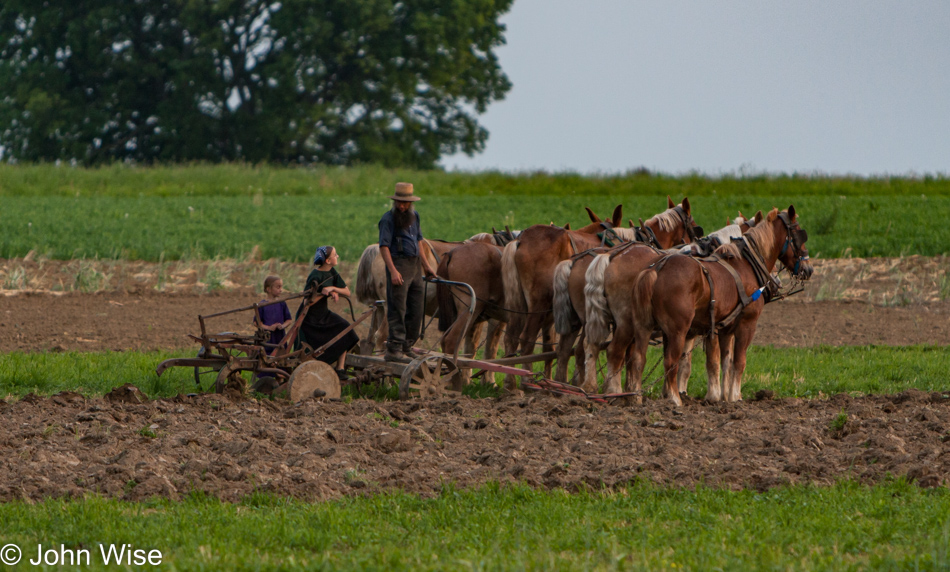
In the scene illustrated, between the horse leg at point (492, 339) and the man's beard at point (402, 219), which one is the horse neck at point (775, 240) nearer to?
the horse leg at point (492, 339)

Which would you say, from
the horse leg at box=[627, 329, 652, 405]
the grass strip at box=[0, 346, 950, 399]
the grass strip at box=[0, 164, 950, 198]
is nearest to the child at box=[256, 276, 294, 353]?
the grass strip at box=[0, 346, 950, 399]

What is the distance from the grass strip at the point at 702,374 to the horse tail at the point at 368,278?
1.46 metres

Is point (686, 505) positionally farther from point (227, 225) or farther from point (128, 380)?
point (227, 225)

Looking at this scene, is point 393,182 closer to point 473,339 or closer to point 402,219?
point 473,339

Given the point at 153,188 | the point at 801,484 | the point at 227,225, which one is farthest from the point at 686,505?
the point at 153,188

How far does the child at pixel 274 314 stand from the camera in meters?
9.79

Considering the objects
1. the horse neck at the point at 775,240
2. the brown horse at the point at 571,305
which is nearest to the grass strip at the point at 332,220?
the horse neck at the point at 775,240

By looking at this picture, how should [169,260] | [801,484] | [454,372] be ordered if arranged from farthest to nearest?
[169,260] < [454,372] < [801,484]

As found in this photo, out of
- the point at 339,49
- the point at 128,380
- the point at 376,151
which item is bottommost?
the point at 128,380

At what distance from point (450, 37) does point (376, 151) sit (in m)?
5.33

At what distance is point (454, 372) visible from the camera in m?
9.51

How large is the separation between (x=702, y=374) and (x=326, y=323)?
4.54 meters

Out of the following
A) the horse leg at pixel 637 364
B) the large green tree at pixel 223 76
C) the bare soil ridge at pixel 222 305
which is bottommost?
the bare soil ridge at pixel 222 305

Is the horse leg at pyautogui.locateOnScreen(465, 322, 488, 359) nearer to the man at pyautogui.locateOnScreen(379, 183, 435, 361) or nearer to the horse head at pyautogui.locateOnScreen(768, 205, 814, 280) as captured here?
the man at pyautogui.locateOnScreen(379, 183, 435, 361)
